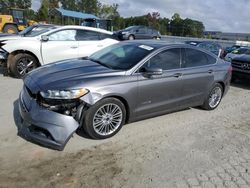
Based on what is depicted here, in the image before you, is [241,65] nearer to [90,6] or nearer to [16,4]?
[90,6]

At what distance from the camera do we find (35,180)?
3.19m

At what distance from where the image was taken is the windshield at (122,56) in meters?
4.72

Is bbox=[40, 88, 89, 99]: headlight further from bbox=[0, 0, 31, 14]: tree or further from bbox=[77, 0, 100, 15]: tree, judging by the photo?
bbox=[0, 0, 31, 14]: tree

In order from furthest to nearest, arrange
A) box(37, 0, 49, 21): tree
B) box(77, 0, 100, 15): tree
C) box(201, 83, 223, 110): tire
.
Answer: box(77, 0, 100, 15): tree < box(37, 0, 49, 21): tree < box(201, 83, 223, 110): tire

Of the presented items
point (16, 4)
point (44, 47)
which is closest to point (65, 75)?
point (44, 47)

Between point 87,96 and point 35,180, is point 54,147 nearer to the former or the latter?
point 35,180

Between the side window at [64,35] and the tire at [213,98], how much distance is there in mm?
4862

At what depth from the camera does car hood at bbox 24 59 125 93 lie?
13.0ft

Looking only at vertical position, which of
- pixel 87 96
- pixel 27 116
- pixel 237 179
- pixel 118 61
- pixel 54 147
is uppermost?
pixel 118 61

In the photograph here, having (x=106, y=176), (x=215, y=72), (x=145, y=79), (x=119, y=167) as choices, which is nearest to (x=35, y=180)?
(x=106, y=176)

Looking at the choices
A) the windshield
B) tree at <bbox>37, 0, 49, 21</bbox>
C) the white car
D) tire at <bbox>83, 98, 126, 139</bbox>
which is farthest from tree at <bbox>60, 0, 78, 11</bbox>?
tire at <bbox>83, 98, 126, 139</bbox>

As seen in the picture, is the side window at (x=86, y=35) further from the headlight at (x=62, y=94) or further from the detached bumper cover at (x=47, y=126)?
the detached bumper cover at (x=47, y=126)

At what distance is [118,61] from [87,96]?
124cm

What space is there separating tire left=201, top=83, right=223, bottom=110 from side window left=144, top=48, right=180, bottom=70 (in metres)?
1.36
